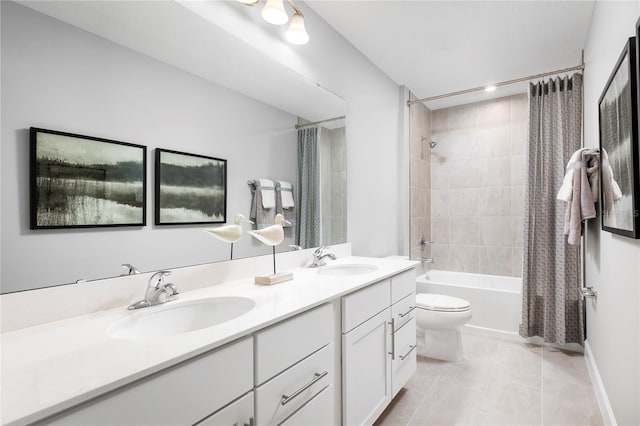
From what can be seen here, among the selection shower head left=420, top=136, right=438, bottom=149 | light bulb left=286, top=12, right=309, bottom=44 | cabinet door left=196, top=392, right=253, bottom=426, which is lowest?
cabinet door left=196, top=392, right=253, bottom=426

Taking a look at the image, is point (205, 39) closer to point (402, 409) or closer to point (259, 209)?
point (259, 209)

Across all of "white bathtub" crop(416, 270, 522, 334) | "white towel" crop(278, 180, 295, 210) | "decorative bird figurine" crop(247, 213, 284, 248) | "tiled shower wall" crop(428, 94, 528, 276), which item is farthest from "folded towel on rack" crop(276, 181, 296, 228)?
"tiled shower wall" crop(428, 94, 528, 276)

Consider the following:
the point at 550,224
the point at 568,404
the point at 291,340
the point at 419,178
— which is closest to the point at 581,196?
the point at 550,224

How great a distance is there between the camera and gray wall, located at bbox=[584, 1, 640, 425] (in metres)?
1.22

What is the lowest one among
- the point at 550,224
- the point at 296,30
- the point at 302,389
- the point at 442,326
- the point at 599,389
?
the point at 599,389

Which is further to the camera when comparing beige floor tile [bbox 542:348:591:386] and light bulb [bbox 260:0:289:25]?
beige floor tile [bbox 542:348:591:386]

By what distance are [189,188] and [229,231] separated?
245 millimetres

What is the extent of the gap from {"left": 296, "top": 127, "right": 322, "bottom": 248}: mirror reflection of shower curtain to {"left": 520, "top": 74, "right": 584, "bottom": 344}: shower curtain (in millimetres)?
1964

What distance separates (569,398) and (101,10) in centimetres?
302

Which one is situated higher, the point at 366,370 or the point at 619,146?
the point at 619,146

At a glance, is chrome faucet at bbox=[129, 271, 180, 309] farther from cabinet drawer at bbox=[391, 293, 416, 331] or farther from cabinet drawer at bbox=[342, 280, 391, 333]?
cabinet drawer at bbox=[391, 293, 416, 331]

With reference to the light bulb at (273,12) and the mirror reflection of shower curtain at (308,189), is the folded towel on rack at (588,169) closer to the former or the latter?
the mirror reflection of shower curtain at (308,189)

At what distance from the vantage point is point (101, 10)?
110cm

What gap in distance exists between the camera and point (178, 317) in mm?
1152
